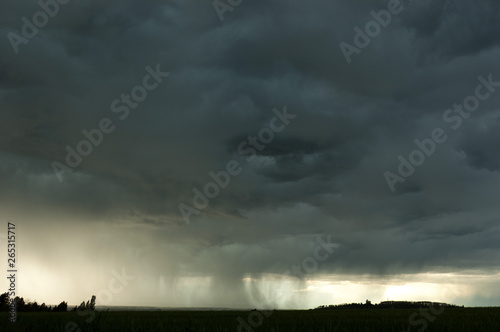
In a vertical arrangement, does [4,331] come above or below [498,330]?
above

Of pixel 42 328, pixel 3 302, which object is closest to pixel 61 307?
pixel 3 302

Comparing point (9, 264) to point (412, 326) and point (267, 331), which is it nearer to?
point (267, 331)

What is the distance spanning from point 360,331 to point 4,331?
34.1 feet

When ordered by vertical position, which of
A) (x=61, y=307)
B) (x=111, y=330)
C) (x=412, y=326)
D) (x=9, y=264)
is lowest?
(x=61, y=307)

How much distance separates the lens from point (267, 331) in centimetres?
1233

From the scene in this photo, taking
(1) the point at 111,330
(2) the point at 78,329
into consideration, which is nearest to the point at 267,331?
(1) the point at 111,330

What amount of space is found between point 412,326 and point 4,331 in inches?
550

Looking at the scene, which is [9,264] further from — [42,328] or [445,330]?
[445,330]

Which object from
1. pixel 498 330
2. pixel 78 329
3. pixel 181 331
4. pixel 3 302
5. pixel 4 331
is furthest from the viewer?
pixel 3 302

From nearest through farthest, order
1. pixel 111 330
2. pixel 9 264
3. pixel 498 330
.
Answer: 1. pixel 111 330
2. pixel 498 330
3. pixel 9 264

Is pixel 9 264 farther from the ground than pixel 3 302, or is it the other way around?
pixel 9 264

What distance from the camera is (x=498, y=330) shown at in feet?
48.3

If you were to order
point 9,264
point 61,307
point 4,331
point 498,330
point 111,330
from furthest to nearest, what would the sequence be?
point 61,307, point 9,264, point 498,330, point 111,330, point 4,331

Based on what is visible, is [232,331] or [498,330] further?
[498,330]
